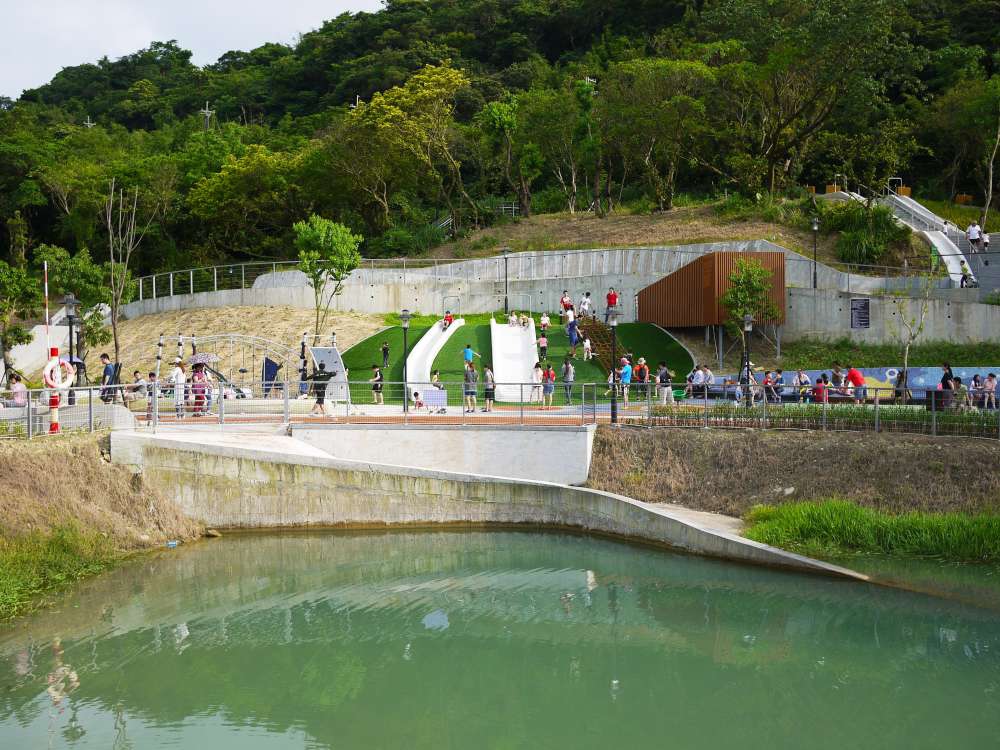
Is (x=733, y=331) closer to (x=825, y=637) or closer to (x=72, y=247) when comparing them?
(x=825, y=637)

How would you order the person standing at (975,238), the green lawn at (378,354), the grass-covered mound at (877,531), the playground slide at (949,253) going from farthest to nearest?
1. the person standing at (975,238)
2. the playground slide at (949,253)
3. the green lawn at (378,354)
4. the grass-covered mound at (877,531)

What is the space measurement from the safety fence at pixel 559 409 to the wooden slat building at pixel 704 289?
9195mm

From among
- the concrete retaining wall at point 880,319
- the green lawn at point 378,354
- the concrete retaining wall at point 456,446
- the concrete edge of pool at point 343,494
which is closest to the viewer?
the concrete edge of pool at point 343,494

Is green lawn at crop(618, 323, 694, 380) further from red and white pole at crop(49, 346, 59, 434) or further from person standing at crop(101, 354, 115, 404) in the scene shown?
red and white pole at crop(49, 346, 59, 434)

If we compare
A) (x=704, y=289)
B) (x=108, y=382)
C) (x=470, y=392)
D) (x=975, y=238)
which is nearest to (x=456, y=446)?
(x=470, y=392)

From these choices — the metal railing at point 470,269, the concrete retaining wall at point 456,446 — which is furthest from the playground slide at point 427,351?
the concrete retaining wall at point 456,446

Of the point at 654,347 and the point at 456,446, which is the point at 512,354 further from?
the point at 456,446

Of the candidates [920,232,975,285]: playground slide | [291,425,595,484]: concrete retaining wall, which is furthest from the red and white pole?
[920,232,975,285]: playground slide

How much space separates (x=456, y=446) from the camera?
23641 millimetres

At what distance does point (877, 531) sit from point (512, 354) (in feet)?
62.0

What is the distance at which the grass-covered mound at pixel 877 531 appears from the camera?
17.8m

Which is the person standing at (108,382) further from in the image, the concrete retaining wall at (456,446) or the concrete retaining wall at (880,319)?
the concrete retaining wall at (880,319)

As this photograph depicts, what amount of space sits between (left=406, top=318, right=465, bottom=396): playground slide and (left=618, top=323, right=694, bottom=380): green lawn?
6531mm

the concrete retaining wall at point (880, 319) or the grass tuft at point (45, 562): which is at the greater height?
the concrete retaining wall at point (880, 319)
